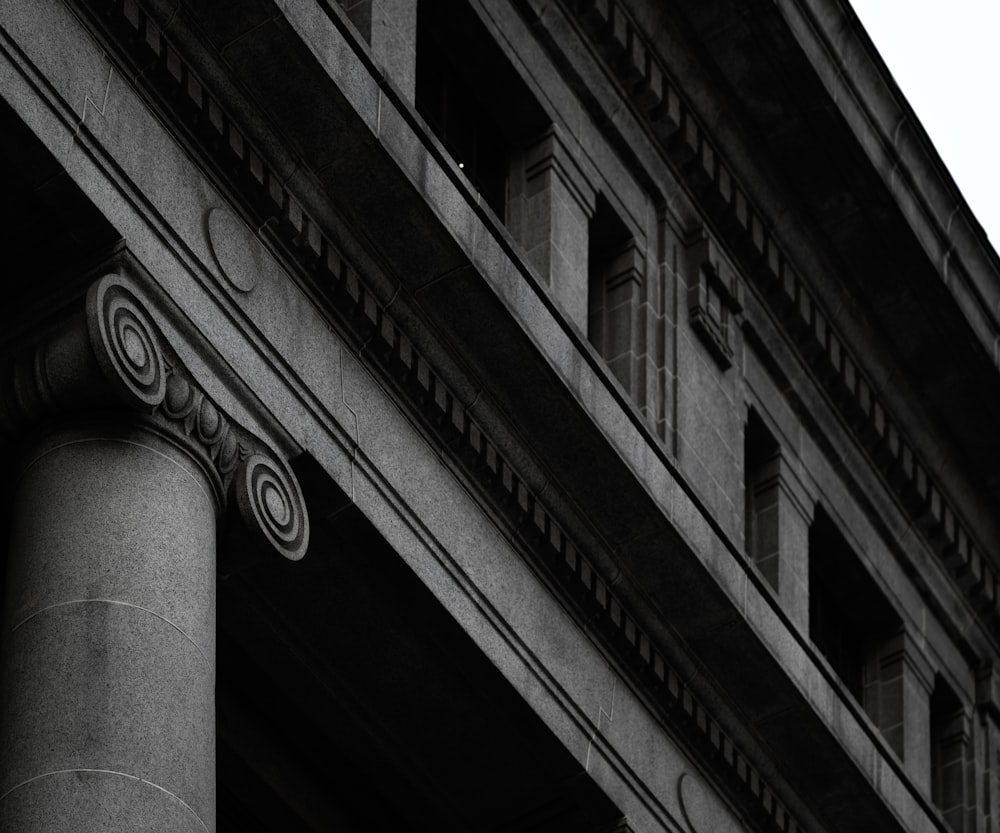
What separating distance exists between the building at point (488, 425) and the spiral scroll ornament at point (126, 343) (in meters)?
0.03

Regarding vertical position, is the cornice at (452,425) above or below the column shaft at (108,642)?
above

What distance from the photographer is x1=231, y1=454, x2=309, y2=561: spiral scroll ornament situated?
2252cm

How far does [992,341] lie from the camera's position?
36.8 m

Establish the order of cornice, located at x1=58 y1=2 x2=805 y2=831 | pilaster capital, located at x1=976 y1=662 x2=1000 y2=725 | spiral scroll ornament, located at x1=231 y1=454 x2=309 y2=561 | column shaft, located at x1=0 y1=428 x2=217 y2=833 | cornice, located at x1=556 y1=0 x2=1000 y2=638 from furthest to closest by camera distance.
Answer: pilaster capital, located at x1=976 y1=662 x2=1000 y2=725 → cornice, located at x1=556 y1=0 x2=1000 y2=638 → cornice, located at x1=58 y1=2 x2=805 y2=831 → spiral scroll ornament, located at x1=231 y1=454 x2=309 y2=561 → column shaft, located at x1=0 y1=428 x2=217 y2=833

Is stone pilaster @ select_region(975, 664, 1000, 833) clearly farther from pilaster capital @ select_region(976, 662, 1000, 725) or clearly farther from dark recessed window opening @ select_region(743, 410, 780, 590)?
dark recessed window opening @ select_region(743, 410, 780, 590)

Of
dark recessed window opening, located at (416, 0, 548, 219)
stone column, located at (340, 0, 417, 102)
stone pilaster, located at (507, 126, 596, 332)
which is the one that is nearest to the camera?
stone column, located at (340, 0, 417, 102)

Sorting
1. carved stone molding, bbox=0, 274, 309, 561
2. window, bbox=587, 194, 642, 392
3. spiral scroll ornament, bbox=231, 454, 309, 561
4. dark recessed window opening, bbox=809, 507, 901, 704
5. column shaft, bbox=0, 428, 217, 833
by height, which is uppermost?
window, bbox=587, 194, 642, 392

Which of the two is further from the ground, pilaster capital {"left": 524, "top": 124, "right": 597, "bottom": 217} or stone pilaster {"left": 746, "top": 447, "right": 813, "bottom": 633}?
pilaster capital {"left": 524, "top": 124, "right": 597, "bottom": 217}

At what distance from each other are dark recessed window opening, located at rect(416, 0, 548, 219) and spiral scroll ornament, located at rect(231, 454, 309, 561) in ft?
23.9

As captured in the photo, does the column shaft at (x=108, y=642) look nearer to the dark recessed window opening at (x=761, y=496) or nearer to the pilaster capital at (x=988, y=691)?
the dark recessed window opening at (x=761, y=496)

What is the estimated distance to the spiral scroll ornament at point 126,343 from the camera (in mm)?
21359

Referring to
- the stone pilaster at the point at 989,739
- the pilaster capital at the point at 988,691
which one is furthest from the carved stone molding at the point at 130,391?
the pilaster capital at the point at 988,691

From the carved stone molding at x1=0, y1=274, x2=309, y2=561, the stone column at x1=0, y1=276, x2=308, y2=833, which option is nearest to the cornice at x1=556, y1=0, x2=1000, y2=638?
the carved stone molding at x1=0, y1=274, x2=309, y2=561

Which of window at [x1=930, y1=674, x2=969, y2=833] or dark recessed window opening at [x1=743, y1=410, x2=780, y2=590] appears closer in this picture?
dark recessed window opening at [x1=743, y1=410, x2=780, y2=590]
